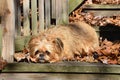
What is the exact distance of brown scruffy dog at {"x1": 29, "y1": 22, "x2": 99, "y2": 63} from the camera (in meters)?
5.29

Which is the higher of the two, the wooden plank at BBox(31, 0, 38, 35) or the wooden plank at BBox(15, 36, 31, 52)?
the wooden plank at BBox(31, 0, 38, 35)

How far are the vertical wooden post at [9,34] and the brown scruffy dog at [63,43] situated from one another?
1.73ft

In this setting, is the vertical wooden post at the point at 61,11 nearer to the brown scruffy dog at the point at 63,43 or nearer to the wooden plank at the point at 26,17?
the brown scruffy dog at the point at 63,43

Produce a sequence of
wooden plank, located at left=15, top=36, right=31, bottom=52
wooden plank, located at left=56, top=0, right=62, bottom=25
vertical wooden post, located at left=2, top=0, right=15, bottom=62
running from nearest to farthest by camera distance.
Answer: vertical wooden post, located at left=2, top=0, right=15, bottom=62, wooden plank, located at left=15, top=36, right=31, bottom=52, wooden plank, located at left=56, top=0, right=62, bottom=25

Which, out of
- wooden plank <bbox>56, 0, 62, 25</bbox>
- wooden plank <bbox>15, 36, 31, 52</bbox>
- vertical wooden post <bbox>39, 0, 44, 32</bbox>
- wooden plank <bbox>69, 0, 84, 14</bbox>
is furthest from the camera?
wooden plank <bbox>69, 0, 84, 14</bbox>

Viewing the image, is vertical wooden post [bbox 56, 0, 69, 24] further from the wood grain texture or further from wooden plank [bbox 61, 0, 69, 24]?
the wood grain texture

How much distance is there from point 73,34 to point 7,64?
194 centimetres

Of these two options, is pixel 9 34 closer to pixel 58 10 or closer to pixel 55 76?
pixel 55 76

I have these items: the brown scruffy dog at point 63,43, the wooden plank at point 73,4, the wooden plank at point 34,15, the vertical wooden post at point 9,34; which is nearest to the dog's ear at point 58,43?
the brown scruffy dog at point 63,43

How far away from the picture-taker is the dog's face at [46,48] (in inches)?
205

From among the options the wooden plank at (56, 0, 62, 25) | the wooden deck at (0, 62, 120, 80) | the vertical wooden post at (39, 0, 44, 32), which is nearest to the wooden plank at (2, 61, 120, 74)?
the wooden deck at (0, 62, 120, 80)

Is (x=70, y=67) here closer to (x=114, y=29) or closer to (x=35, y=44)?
(x=35, y=44)

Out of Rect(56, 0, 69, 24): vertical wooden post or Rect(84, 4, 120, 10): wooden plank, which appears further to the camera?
Rect(84, 4, 120, 10): wooden plank

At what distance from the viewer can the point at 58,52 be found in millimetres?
5461
